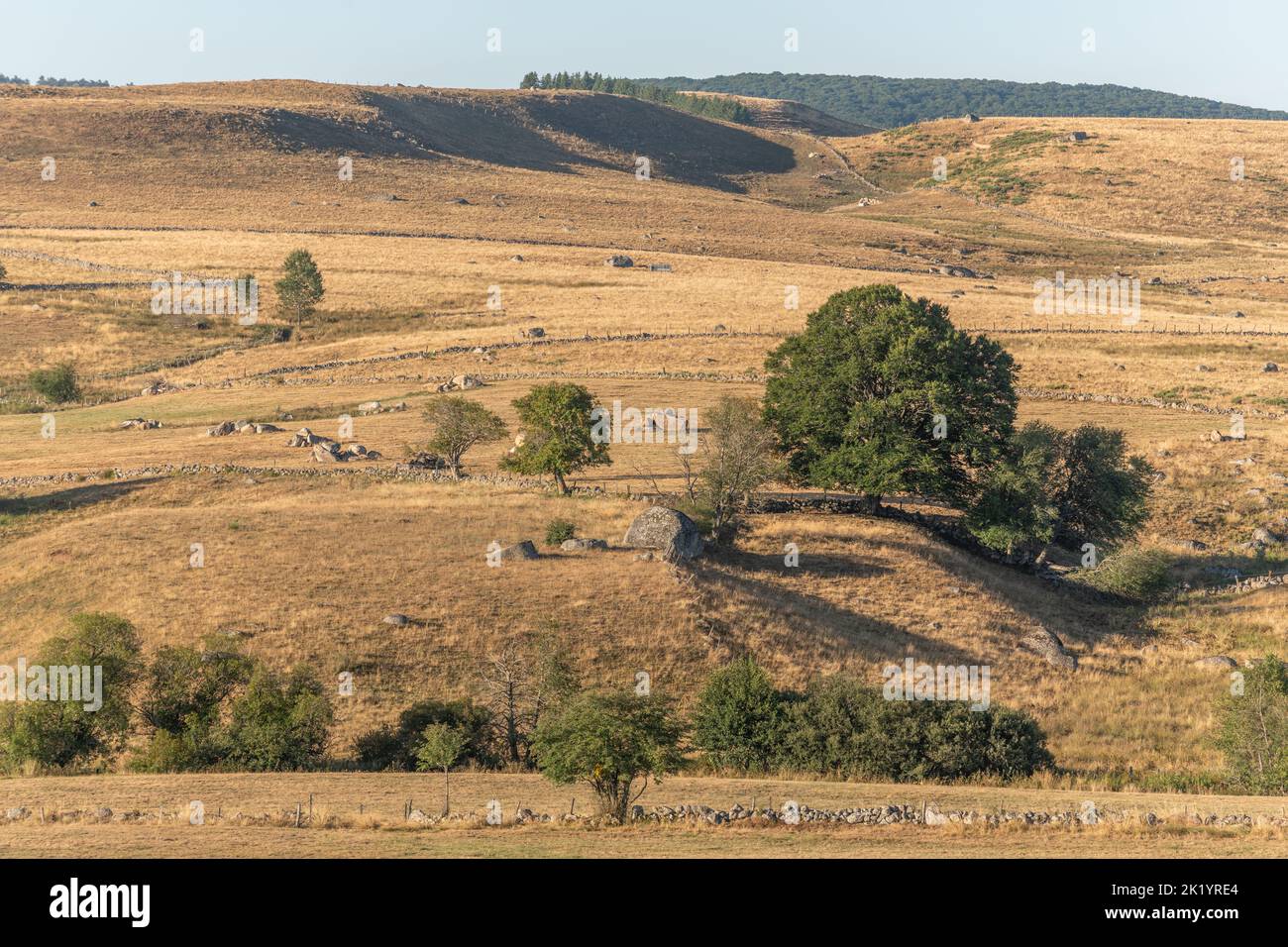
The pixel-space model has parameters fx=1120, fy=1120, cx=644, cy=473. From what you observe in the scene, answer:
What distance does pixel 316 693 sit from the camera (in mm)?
37781

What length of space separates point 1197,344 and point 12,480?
96739 millimetres

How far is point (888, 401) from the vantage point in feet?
190

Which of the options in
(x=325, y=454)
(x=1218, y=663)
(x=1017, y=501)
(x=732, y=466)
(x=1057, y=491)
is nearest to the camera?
(x=1218, y=663)

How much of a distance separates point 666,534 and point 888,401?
15.6 metres

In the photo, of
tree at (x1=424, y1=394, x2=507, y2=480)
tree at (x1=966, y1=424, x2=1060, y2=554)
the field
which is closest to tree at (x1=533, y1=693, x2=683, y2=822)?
the field

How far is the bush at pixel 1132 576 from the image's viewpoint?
179 ft

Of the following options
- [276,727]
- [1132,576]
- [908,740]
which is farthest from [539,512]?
[1132,576]

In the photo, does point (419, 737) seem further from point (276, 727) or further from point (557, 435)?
point (557, 435)

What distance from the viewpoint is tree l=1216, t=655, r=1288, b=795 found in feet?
108

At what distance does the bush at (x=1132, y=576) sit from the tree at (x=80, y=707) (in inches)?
1710

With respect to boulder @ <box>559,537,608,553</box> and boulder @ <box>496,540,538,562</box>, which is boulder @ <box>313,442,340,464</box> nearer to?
boulder @ <box>496,540,538,562</box>

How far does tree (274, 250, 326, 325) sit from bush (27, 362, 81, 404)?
23.7 meters

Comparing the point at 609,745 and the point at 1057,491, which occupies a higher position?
the point at 1057,491

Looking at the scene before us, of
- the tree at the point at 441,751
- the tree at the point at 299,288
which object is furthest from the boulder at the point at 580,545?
the tree at the point at 299,288
